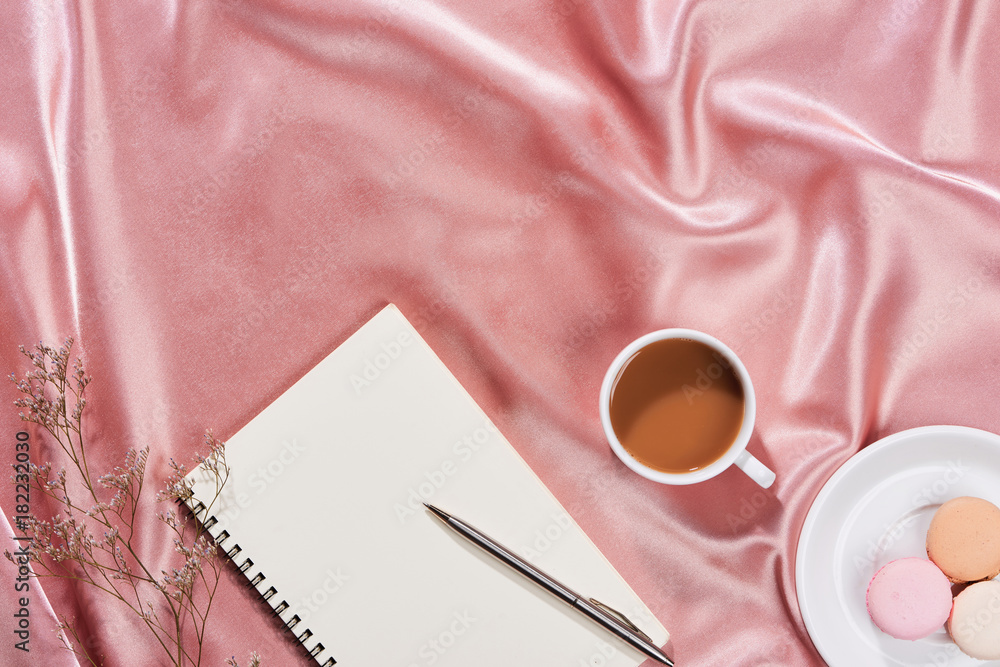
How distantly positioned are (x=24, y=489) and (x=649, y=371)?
86cm

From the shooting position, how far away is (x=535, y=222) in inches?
37.5

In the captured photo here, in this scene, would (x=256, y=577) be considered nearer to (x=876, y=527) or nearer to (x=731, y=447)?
(x=731, y=447)

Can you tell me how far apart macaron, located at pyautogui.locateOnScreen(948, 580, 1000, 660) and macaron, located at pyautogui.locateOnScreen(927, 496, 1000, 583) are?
2cm

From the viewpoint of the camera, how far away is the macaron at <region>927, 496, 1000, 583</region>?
0.85 meters

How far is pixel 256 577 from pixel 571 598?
1.34ft

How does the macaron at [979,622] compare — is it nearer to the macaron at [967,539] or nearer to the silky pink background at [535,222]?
the macaron at [967,539]

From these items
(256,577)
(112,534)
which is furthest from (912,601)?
(112,534)

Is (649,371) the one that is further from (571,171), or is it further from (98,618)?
(98,618)

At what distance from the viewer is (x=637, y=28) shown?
0.96 metres

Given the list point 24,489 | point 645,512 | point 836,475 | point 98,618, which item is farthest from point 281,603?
point 836,475

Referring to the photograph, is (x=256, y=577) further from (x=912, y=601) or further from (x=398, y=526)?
(x=912, y=601)

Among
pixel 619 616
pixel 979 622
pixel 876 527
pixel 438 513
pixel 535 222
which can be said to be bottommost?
pixel 979 622

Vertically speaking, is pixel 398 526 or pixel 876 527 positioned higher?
pixel 398 526

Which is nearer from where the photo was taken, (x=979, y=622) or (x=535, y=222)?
(x=979, y=622)
